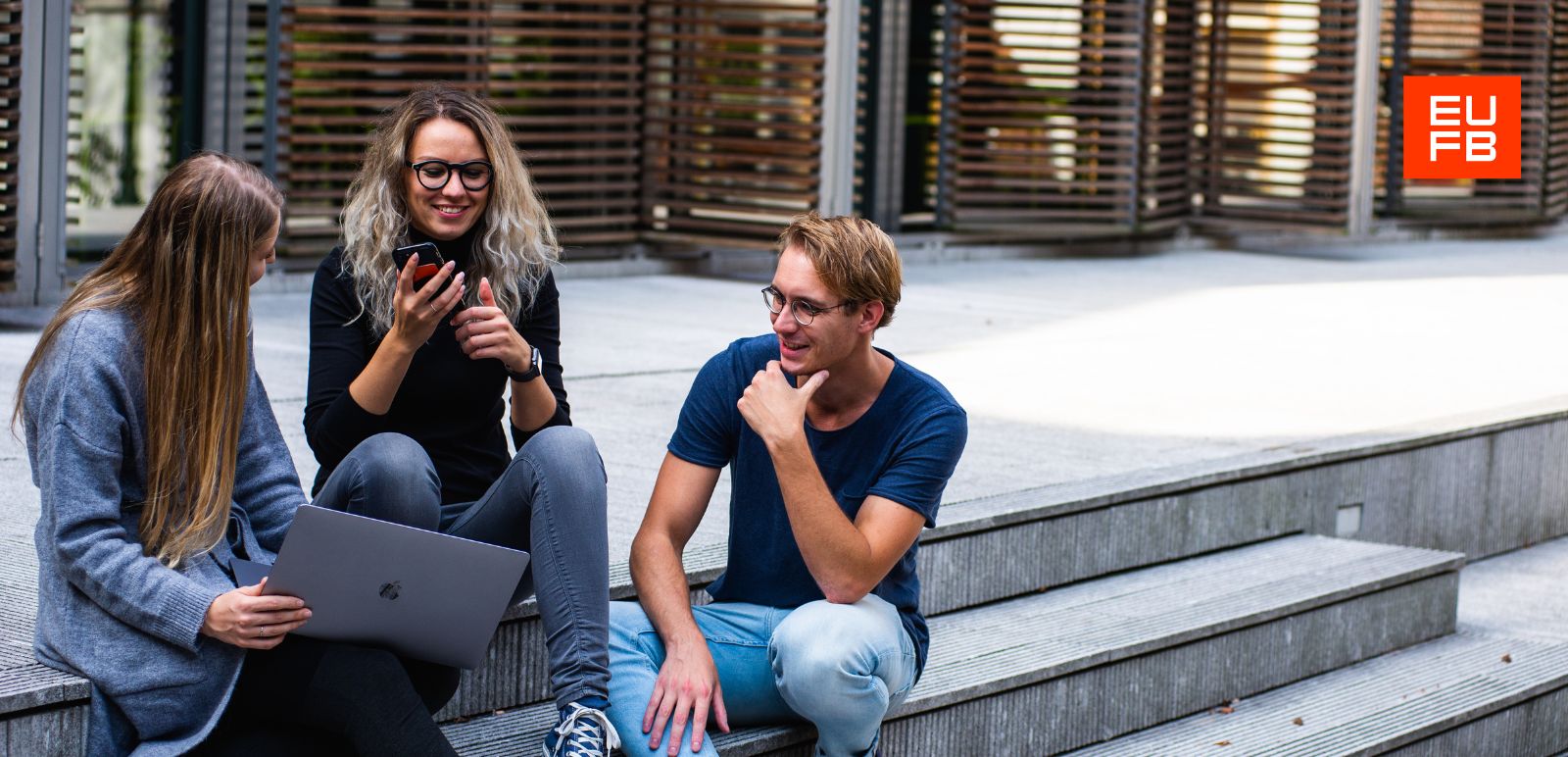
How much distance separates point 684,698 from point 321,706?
0.64 metres

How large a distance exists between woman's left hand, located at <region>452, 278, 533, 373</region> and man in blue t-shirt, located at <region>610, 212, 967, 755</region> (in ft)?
1.11

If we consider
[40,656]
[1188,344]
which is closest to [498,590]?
[40,656]

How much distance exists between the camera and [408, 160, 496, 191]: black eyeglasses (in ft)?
10.9

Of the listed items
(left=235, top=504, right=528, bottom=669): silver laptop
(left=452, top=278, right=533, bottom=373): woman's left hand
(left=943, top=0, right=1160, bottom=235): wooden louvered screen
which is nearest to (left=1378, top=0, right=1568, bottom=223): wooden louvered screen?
(left=943, top=0, right=1160, bottom=235): wooden louvered screen

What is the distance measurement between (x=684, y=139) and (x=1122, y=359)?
3.48m

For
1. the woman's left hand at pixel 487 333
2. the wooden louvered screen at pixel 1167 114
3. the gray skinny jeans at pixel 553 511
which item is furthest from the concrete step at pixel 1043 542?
the wooden louvered screen at pixel 1167 114

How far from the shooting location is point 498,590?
2912 mm

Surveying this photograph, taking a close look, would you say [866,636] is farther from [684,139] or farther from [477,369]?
[684,139]

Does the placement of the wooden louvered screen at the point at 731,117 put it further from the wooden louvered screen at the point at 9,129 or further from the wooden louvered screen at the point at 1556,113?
the wooden louvered screen at the point at 1556,113

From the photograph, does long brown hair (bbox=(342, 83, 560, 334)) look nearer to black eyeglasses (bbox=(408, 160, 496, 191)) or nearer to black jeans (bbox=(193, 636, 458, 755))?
black eyeglasses (bbox=(408, 160, 496, 191))

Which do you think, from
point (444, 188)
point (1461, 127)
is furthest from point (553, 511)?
point (1461, 127)

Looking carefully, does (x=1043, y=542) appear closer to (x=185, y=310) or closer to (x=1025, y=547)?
(x=1025, y=547)

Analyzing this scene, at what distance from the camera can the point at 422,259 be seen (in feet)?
10.3

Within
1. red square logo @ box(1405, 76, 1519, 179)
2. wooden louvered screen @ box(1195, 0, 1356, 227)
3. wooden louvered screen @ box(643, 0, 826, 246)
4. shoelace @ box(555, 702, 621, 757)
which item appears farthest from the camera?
red square logo @ box(1405, 76, 1519, 179)
